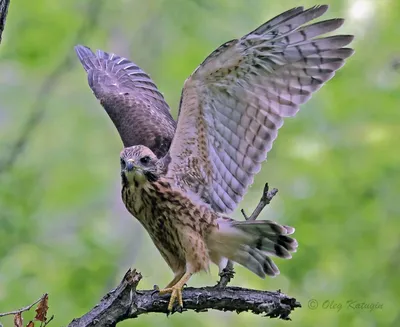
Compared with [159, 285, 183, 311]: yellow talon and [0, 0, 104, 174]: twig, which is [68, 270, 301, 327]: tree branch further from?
[0, 0, 104, 174]: twig

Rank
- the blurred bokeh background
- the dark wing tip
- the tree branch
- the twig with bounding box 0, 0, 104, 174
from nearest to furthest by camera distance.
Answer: the tree branch
the dark wing tip
the blurred bokeh background
the twig with bounding box 0, 0, 104, 174

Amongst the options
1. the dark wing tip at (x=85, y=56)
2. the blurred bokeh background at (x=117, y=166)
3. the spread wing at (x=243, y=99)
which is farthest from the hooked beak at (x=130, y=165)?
the blurred bokeh background at (x=117, y=166)

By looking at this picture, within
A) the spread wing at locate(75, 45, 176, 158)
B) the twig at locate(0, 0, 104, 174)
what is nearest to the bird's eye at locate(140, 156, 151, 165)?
the spread wing at locate(75, 45, 176, 158)

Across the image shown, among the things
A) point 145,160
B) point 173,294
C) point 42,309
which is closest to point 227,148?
point 145,160

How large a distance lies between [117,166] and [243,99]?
429 centimetres

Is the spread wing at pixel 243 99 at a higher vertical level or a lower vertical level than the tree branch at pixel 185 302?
higher

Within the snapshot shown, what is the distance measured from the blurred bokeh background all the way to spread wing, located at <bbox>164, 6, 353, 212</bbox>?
2.18 m

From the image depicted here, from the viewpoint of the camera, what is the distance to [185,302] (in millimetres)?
4461

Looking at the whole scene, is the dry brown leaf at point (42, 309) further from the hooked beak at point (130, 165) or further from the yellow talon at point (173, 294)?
the hooked beak at point (130, 165)

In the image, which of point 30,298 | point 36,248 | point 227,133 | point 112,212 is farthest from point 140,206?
point 112,212

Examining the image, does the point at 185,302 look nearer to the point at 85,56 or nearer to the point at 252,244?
the point at 252,244

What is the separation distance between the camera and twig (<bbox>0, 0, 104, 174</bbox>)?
774cm

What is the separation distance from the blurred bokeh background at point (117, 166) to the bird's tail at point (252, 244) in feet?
7.07

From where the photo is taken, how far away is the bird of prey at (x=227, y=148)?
4.93 metres
